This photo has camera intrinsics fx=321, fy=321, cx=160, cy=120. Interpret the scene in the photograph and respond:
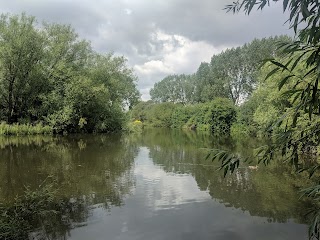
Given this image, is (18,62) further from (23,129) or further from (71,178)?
(71,178)

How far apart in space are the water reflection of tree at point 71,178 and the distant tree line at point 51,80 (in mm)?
18006

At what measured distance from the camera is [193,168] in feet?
54.1

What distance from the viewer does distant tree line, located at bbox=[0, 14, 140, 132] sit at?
116 feet

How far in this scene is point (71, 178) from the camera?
13.3m

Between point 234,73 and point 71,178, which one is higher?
point 234,73

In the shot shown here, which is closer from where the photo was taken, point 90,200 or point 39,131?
point 90,200

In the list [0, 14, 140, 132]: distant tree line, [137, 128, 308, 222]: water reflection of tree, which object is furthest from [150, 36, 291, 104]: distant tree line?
[137, 128, 308, 222]: water reflection of tree

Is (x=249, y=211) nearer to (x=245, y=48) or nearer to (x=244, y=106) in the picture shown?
(x=244, y=106)

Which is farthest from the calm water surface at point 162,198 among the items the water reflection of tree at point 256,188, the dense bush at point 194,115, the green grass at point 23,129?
the dense bush at point 194,115

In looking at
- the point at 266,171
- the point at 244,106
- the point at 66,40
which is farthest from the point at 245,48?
the point at 266,171

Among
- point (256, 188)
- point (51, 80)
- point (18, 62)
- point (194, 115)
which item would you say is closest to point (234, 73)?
point (194, 115)

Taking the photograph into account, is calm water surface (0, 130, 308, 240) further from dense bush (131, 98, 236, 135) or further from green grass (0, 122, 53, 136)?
dense bush (131, 98, 236, 135)

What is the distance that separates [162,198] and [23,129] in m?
28.6

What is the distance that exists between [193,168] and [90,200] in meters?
7.39
